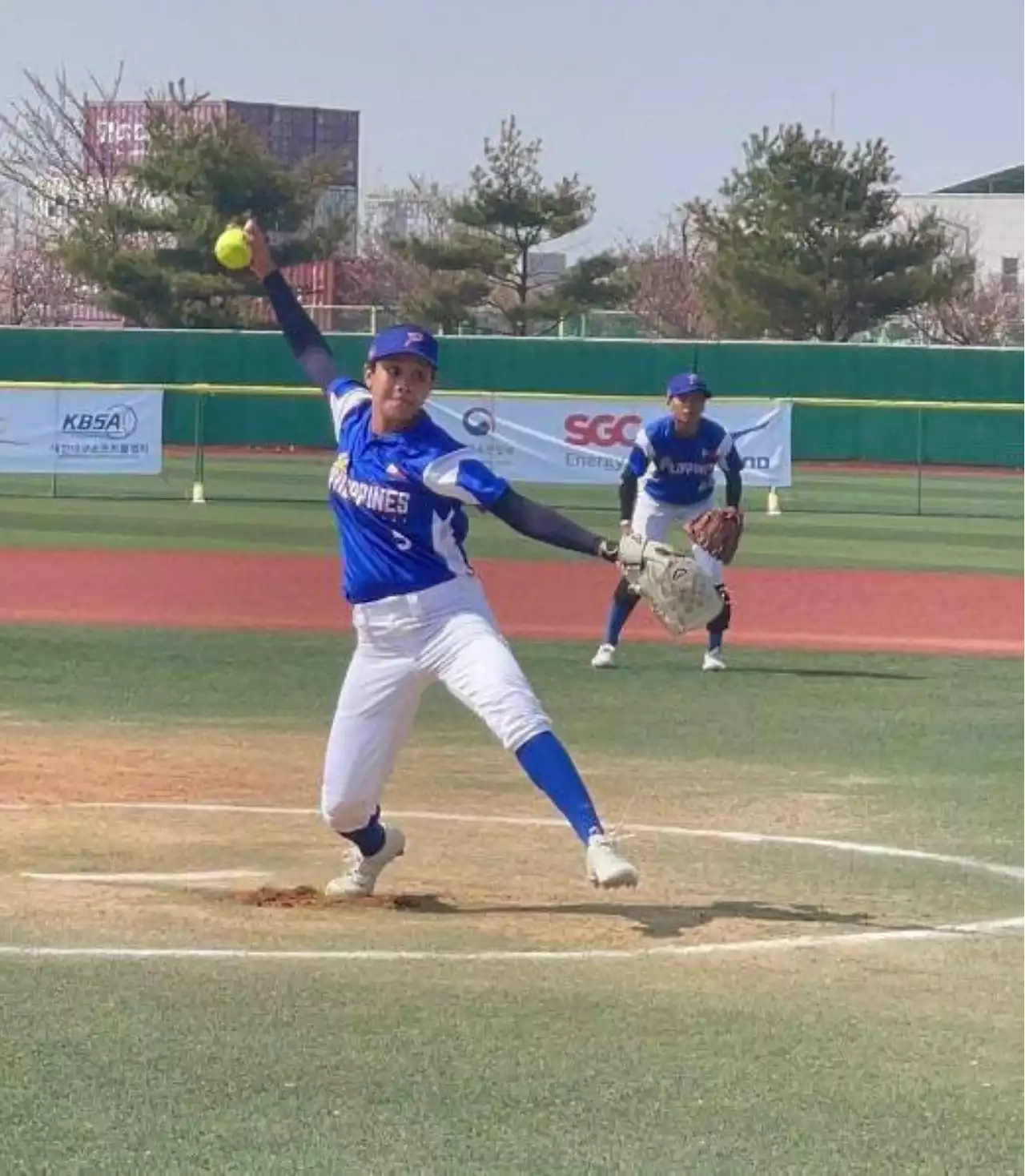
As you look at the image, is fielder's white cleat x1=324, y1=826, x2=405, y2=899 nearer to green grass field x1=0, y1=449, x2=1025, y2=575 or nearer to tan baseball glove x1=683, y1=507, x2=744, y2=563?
tan baseball glove x1=683, y1=507, x2=744, y2=563

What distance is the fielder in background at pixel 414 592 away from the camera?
6867 millimetres

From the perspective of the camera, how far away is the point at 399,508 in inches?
276

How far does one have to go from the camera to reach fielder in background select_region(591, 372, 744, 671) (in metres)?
13.8

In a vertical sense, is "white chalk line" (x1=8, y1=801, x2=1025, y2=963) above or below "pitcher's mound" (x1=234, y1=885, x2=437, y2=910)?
above

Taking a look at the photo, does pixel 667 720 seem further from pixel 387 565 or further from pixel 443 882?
pixel 387 565

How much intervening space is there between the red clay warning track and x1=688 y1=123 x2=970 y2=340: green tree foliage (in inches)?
1353

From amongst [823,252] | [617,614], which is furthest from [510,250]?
[617,614]

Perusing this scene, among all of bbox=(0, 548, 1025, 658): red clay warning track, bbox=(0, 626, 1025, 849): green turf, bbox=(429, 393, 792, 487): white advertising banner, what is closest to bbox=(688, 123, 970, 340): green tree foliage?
bbox=(429, 393, 792, 487): white advertising banner

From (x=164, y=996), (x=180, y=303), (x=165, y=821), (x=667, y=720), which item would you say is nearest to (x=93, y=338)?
(x=180, y=303)

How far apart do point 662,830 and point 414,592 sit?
88.0 inches

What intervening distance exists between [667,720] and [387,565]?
529 cm

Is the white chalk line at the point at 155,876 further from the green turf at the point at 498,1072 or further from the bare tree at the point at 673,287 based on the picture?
the bare tree at the point at 673,287

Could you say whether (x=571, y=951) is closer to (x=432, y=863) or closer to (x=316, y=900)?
(x=316, y=900)

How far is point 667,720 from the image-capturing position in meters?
12.2
